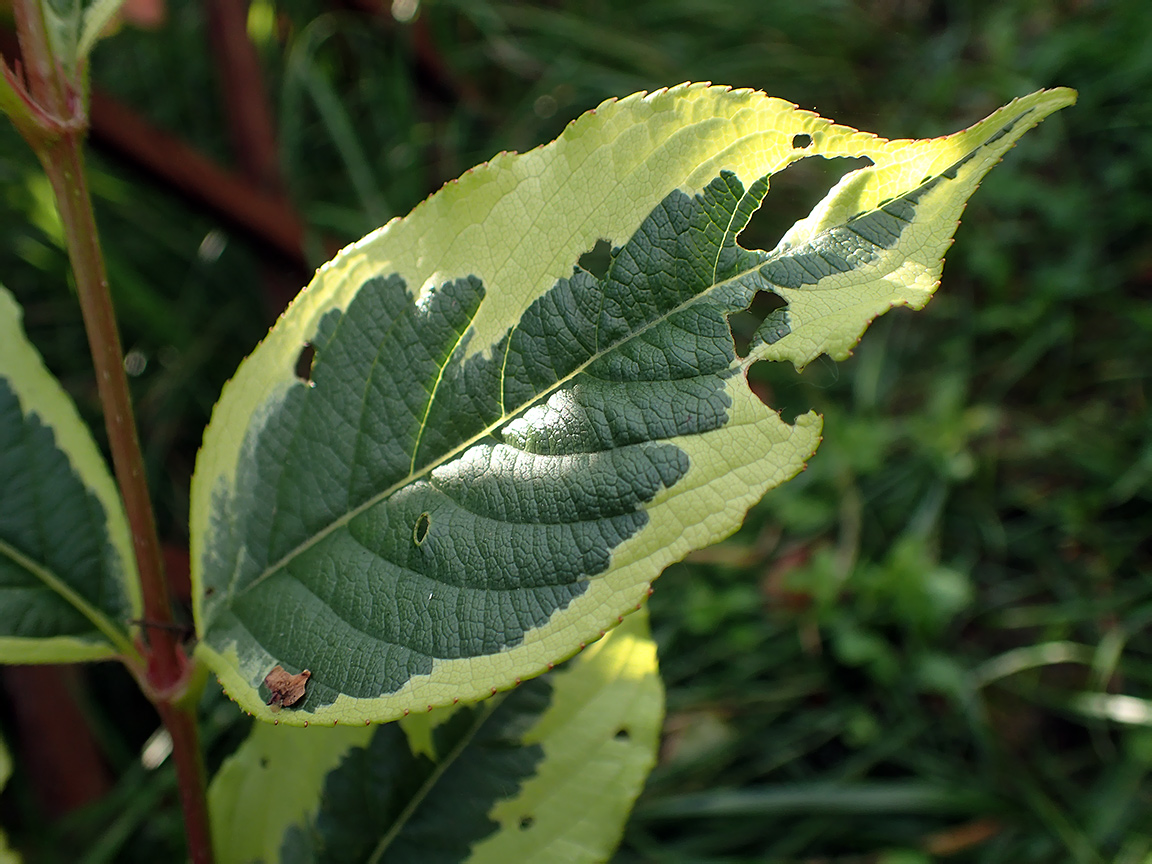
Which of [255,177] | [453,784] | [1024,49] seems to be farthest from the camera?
[1024,49]

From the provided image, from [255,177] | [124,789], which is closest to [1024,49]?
[255,177]

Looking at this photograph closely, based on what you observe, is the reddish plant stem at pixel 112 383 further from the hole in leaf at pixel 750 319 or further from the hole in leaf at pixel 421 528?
the hole in leaf at pixel 750 319

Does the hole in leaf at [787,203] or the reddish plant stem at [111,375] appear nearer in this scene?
the reddish plant stem at [111,375]

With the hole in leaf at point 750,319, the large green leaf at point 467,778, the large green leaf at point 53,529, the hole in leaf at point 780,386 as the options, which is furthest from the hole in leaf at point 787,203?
the large green leaf at point 53,529

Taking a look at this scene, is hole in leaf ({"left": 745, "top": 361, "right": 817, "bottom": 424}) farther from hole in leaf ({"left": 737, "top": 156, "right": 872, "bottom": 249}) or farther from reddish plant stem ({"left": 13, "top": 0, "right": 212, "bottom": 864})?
reddish plant stem ({"left": 13, "top": 0, "right": 212, "bottom": 864})

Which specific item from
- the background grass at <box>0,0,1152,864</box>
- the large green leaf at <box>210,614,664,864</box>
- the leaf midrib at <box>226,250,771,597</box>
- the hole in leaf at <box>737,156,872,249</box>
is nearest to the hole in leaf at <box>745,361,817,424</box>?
the background grass at <box>0,0,1152,864</box>

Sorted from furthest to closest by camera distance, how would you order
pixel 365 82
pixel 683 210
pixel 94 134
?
pixel 365 82, pixel 94 134, pixel 683 210

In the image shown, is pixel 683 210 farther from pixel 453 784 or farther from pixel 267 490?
pixel 453 784
